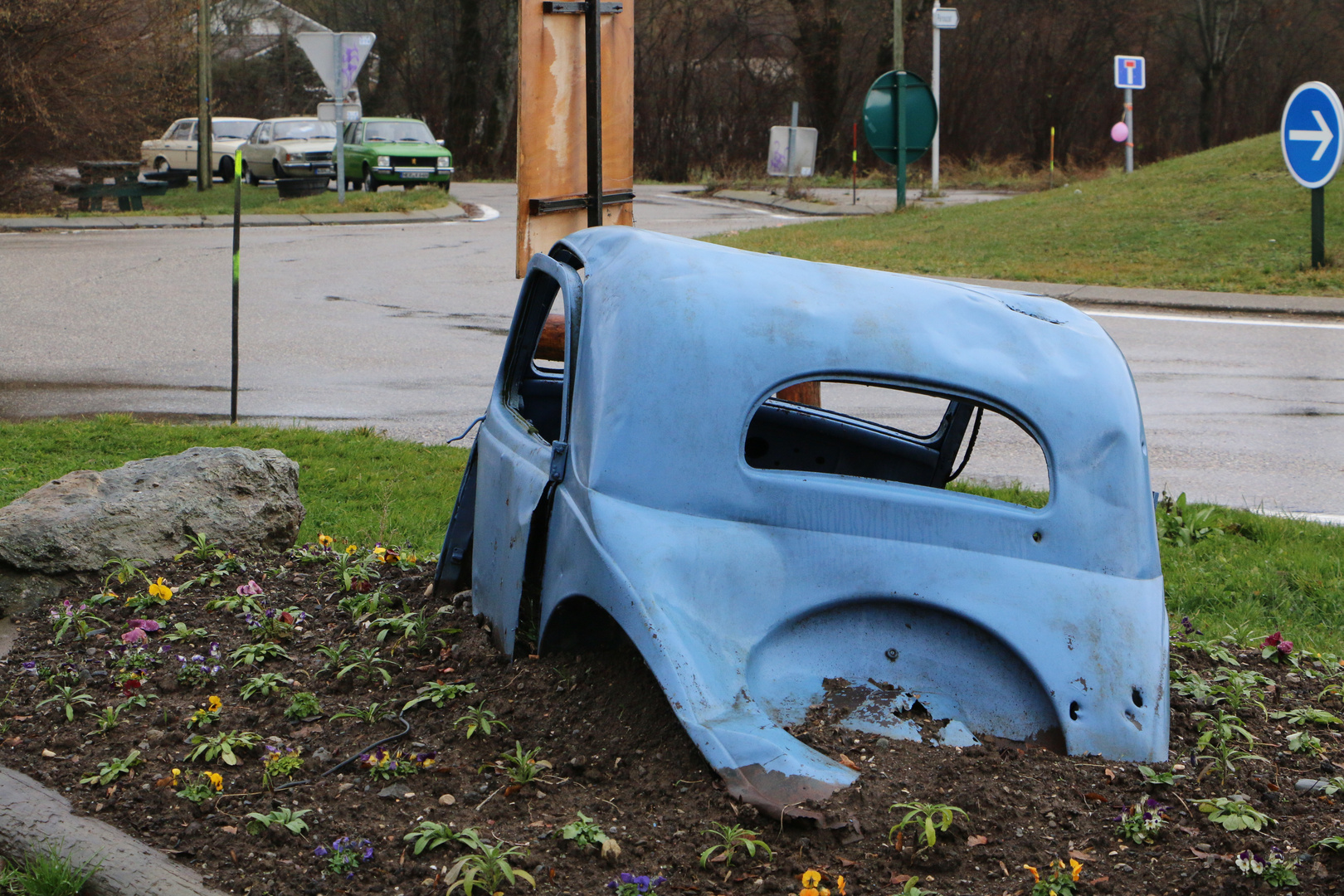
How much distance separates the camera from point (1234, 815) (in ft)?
9.30

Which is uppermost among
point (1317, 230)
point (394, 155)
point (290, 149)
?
point (290, 149)

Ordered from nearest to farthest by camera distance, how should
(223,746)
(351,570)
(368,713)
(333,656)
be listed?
(223,746)
(368,713)
(333,656)
(351,570)

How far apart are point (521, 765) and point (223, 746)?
797 millimetres

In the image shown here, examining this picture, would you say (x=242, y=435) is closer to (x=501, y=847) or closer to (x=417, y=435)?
(x=417, y=435)

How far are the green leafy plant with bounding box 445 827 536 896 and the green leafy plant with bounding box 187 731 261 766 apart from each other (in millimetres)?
862

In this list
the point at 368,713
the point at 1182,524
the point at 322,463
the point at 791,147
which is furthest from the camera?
the point at 791,147

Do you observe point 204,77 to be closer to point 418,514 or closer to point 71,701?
point 418,514

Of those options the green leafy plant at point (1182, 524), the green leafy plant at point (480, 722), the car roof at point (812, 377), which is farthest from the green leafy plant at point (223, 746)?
the green leafy plant at point (1182, 524)

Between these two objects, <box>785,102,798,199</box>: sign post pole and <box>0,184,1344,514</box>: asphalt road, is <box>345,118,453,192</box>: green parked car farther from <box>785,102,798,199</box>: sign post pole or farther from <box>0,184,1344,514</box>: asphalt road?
<box>0,184,1344,514</box>: asphalt road

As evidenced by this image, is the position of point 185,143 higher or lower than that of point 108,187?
higher

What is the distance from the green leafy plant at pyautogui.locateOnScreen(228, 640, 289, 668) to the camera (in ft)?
12.8

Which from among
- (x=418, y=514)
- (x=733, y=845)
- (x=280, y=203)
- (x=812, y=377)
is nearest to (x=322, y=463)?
(x=418, y=514)

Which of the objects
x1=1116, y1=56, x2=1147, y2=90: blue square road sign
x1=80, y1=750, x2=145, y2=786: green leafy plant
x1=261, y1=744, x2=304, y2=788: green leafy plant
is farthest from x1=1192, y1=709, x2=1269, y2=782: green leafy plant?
x1=1116, y1=56, x2=1147, y2=90: blue square road sign

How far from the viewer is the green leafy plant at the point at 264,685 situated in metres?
3.67
